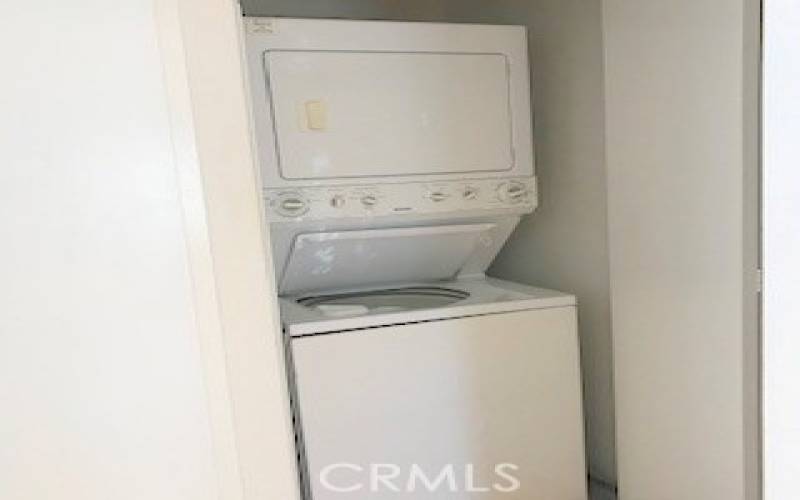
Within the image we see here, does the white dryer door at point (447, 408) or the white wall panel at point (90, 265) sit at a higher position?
the white wall panel at point (90, 265)

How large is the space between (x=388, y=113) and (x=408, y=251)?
586 millimetres

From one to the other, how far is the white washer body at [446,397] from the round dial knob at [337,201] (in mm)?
402

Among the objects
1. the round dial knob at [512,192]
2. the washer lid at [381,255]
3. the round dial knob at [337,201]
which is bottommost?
the washer lid at [381,255]

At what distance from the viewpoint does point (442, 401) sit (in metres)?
1.92

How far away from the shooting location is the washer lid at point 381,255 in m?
2.16

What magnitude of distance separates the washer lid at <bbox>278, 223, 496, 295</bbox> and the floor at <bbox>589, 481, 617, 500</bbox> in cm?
107

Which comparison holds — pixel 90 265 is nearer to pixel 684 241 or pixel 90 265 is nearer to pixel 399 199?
pixel 399 199

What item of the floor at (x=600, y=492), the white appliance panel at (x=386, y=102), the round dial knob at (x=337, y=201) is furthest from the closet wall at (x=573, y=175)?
the round dial knob at (x=337, y=201)

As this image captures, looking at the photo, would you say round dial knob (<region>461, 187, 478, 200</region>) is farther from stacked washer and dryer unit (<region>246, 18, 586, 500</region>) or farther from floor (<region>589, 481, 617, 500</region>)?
floor (<region>589, 481, 617, 500</region>)

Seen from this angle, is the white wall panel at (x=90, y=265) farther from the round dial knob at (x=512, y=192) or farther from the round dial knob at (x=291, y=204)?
the round dial knob at (x=512, y=192)

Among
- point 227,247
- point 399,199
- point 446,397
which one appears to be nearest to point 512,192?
point 399,199

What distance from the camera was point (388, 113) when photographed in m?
2.05
